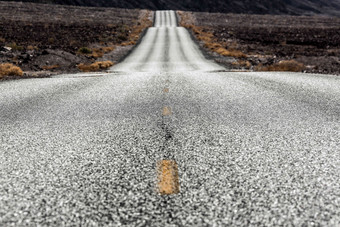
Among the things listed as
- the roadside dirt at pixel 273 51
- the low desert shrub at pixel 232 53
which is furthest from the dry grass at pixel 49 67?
the low desert shrub at pixel 232 53

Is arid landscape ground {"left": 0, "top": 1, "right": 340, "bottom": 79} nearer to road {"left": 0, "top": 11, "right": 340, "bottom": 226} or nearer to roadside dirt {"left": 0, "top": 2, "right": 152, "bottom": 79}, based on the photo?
roadside dirt {"left": 0, "top": 2, "right": 152, "bottom": 79}

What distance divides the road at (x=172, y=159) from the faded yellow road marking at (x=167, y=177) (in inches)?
2.1

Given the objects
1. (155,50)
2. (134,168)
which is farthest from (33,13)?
(134,168)

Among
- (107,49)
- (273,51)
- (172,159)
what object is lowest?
(107,49)

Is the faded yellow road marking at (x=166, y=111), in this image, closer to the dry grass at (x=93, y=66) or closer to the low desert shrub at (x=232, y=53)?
the dry grass at (x=93, y=66)

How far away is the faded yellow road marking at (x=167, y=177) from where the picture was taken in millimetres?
2404

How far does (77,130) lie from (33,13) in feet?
200

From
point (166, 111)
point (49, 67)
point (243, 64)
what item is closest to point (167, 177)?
point (166, 111)

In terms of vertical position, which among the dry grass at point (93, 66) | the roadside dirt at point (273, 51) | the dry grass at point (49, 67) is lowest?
the dry grass at point (93, 66)

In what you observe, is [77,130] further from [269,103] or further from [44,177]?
[269,103]

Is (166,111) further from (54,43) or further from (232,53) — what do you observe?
(54,43)

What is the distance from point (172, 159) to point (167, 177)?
47 centimetres

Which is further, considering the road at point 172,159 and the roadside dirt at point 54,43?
the roadside dirt at point 54,43

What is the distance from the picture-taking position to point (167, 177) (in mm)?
2629
